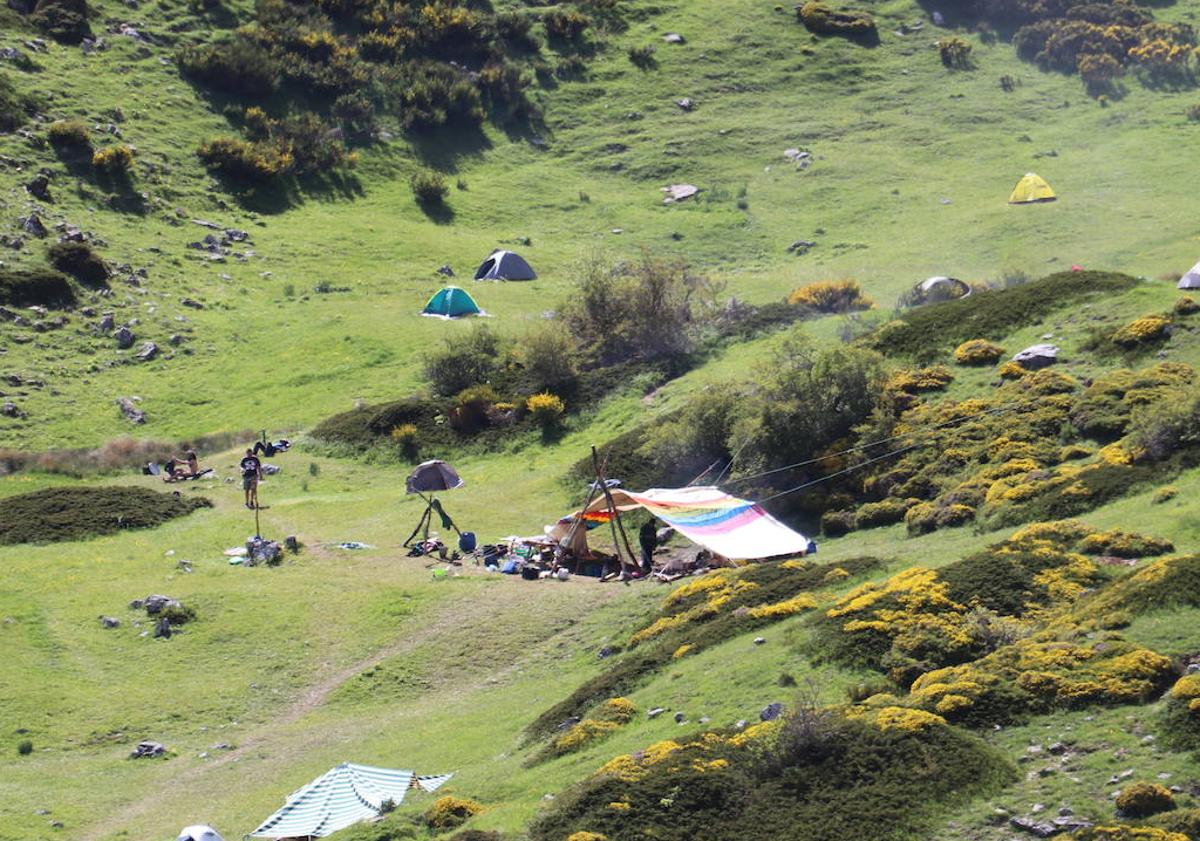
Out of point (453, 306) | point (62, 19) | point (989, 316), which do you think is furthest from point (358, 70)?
point (989, 316)

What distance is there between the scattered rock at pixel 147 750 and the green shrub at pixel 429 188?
54323 millimetres

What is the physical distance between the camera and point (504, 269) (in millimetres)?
75625

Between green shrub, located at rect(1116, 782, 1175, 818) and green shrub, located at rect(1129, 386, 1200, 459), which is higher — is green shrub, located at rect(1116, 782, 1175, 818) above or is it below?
above

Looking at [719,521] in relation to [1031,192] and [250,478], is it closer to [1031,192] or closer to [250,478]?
[250,478]

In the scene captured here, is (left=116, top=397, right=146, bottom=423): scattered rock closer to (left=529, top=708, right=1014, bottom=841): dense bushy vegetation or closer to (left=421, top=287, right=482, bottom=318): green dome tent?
(left=421, top=287, right=482, bottom=318): green dome tent

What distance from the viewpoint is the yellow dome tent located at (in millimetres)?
76750

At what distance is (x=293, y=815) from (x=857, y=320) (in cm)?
3515

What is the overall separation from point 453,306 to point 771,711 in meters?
→ 46.5

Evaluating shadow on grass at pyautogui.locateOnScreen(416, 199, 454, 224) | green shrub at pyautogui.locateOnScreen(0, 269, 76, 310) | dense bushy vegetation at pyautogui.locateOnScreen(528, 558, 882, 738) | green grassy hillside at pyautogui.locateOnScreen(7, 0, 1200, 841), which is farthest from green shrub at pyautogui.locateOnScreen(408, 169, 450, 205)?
dense bushy vegetation at pyautogui.locateOnScreen(528, 558, 882, 738)

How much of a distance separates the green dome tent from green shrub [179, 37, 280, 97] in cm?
2475

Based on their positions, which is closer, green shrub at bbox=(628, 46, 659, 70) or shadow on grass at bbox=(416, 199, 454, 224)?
shadow on grass at bbox=(416, 199, 454, 224)

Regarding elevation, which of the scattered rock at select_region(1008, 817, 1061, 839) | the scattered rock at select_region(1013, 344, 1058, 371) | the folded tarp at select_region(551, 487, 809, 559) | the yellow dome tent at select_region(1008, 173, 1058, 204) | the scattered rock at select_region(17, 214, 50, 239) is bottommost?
the scattered rock at select_region(17, 214, 50, 239)

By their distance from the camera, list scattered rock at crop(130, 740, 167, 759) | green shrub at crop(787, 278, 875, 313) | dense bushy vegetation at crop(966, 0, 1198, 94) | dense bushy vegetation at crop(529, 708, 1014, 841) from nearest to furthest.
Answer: dense bushy vegetation at crop(529, 708, 1014, 841)
scattered rock at crop(130, 740, 167, 759)
green shrub at crop(787, 278, 875, 313)
dense bushy vegetation at crop(966, 0, 1198, 94)

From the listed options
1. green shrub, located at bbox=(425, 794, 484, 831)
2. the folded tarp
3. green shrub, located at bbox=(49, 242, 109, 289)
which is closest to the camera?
green shrub, located at bbox=(425, 794, 484, 831)
